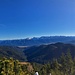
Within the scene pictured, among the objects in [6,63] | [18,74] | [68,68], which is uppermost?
[6,63]

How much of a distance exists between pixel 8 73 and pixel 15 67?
35.0ft

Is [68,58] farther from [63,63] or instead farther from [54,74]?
[54,74]

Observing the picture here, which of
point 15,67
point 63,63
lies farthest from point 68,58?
point 15,67

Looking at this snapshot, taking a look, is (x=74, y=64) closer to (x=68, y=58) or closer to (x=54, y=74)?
(x=68, y=58)

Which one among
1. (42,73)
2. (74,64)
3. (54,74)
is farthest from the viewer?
(74,64)

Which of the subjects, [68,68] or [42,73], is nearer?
[42,73]

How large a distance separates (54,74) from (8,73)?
57.0m

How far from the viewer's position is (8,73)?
3544cm

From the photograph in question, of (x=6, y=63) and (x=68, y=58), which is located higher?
(x=6, y=63)

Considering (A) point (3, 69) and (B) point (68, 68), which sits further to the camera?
(B) point (68, 68)

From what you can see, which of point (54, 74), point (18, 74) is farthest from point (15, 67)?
point (54, 74)

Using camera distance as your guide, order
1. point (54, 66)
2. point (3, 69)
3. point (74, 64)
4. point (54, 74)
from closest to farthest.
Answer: point (3, 69), point (54, 74), point (54, 66), point (74, 64)

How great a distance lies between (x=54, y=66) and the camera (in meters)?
112

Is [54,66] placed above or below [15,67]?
below
